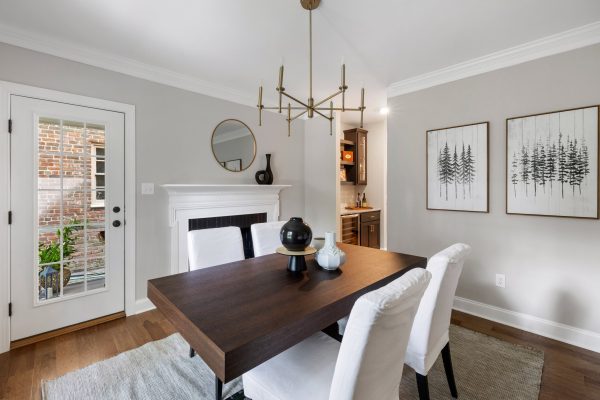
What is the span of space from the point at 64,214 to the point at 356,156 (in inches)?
163

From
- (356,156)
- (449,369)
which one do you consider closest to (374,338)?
(449,369)

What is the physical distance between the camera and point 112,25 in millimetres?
2072

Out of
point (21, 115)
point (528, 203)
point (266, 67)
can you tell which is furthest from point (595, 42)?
point (21, 115)

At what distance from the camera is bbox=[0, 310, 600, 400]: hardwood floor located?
1704 millimetres

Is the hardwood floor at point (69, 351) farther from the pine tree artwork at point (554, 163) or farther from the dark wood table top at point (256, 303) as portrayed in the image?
the pine tree artwork at point (554, 163)

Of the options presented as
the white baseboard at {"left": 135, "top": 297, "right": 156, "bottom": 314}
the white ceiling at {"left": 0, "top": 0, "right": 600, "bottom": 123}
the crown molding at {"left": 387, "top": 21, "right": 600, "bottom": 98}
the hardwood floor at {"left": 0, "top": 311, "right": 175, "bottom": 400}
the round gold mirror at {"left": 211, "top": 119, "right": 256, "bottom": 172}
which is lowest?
the hardwood floor at {"left": 0, "top": 311, "right": 175, "bottom": 400}

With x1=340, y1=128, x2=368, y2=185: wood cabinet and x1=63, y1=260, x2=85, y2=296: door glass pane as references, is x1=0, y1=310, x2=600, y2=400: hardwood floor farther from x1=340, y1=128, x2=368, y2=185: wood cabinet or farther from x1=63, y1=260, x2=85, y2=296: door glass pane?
x1=340, y1=128, x2=368, y2=185: wood cabinet

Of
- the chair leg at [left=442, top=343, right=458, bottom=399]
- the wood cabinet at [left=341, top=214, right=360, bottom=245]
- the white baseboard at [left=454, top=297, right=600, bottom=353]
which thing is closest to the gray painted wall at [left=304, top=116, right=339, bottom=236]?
the wood cabinet at [left=341, top=214, right=360, bottom=245]

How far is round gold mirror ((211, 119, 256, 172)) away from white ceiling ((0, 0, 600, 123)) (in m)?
0.70

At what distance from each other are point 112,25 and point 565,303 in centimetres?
412

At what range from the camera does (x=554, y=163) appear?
7.31 feet

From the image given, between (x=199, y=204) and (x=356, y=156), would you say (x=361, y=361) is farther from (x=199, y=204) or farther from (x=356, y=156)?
(x=356, y=156)

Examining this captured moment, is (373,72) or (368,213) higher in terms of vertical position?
(373,72)

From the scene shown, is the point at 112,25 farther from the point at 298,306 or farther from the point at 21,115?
the point at 298,306
